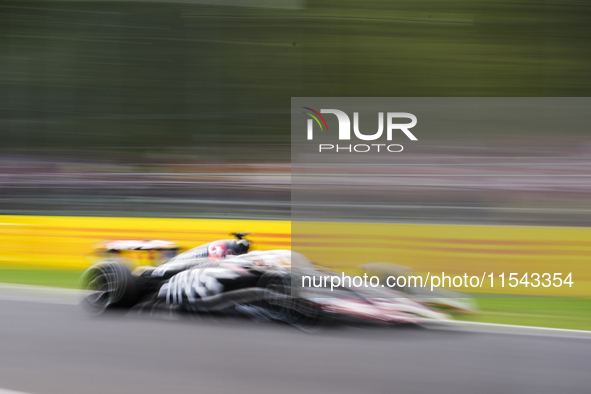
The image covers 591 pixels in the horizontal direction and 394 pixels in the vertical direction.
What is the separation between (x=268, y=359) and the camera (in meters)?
3.12

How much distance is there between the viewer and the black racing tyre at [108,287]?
3822 millimetres

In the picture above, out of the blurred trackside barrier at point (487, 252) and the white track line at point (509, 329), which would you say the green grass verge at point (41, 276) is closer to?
the blurred trackside barrier at point (487, 252)

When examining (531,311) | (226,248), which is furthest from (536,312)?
(226,248)

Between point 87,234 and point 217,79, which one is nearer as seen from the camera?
point 87,234

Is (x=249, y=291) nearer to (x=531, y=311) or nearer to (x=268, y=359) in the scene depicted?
(x=268, y=359)

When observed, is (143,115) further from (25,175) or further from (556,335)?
(556,335)

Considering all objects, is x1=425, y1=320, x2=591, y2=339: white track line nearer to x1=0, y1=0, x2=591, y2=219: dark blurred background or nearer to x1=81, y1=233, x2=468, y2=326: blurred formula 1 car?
x1=81, y1=233, x2=468, y2=326: blurred formula 1 car

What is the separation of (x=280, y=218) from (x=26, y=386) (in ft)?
13.2

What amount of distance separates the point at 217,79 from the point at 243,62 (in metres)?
0.49

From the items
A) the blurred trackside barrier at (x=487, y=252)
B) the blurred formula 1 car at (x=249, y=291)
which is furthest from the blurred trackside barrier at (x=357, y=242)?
the blurred formula 1 car at (x=249, y=291)

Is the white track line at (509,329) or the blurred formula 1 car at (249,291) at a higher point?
the blurred formula 1 car at (249,291)

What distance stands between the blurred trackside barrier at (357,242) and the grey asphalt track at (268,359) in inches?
52.3

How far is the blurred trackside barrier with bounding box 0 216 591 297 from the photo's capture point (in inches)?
197

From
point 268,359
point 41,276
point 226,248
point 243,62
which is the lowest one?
point 268,359
